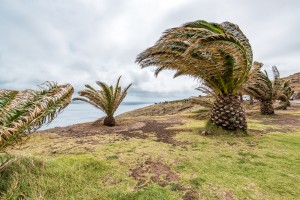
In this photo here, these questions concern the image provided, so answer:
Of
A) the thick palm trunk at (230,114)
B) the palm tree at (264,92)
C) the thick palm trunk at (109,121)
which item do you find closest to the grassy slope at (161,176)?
the thick palm trunk at (230,114)

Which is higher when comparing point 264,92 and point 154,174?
point 264,92

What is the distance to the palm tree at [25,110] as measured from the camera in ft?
8.18

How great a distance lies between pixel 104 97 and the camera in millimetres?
9414

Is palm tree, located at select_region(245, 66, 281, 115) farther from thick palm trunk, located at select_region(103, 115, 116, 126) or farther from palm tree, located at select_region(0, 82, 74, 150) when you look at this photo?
palm tree, located at select_region(0, 82, 74, 150)

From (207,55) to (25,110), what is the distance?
537cm

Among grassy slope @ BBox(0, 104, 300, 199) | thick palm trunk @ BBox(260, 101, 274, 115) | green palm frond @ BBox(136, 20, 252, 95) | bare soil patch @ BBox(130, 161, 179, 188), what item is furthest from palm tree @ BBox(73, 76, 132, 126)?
thick palm trunk @ BBox(260, 101, 274, 115)

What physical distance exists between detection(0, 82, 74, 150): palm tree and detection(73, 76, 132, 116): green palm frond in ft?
19.9

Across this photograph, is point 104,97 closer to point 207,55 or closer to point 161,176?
point 207,55

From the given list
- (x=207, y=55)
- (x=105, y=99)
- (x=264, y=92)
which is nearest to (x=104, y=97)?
(x=105, y=99)

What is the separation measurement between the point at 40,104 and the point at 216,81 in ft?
18.7

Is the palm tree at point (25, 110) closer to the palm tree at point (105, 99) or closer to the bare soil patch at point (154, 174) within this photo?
the bare soil patch at point (154, 174)

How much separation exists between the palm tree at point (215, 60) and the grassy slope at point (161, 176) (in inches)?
72.4

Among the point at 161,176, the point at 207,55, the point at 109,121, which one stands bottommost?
the point at 161,176

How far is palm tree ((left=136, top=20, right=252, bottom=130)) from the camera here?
19.8 ft
